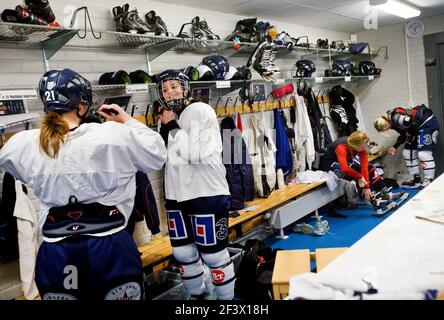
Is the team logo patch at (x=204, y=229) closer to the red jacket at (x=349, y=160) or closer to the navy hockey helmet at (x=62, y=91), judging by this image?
the navy hockey helmet at (x=62, y=91)

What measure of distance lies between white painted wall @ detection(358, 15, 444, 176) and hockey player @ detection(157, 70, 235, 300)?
5.28 m

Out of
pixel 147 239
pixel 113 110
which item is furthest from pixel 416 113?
pixel 113 110

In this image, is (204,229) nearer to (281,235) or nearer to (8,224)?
(8,224)

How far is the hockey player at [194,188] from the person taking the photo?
8.14ft

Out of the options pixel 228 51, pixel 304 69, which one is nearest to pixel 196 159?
pixel 228 51

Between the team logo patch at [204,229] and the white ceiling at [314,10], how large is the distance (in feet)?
7.80

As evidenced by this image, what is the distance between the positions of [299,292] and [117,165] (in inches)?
36.7

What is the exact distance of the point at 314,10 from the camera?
16.1 ft

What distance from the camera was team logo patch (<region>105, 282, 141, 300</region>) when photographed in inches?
63.1

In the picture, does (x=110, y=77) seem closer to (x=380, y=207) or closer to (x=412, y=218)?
(x=412, y=218)

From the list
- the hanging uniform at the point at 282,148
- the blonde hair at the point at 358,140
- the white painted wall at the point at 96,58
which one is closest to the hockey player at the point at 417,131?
the blonde hair at the point at 358,140

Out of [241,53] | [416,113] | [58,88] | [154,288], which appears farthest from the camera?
A: [416,113]

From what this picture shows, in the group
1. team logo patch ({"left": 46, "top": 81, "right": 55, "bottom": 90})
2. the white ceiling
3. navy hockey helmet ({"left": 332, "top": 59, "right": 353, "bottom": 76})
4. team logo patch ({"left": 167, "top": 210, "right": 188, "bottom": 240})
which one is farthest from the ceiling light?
team logo patch ({"left": 46, "top": 81, "right": 55, "bottom": 90})

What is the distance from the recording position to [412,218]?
64.6 inches
